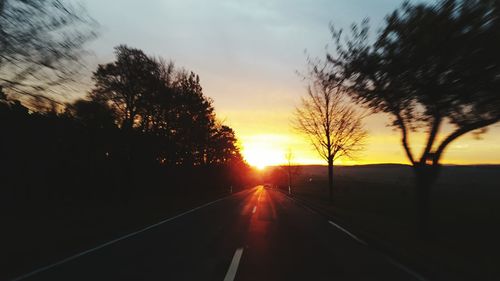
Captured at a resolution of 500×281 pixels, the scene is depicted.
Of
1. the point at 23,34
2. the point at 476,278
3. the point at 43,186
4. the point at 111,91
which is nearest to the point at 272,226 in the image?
the point at 476,278

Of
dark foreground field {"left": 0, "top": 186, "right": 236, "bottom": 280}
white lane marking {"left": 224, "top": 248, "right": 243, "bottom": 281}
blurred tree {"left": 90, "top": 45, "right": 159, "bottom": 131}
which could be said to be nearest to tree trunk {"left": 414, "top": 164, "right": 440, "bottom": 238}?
white lane marking {"left": 224, "top": 248, "right": 243, "bottom": 281}

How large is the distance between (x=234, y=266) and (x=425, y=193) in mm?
7740

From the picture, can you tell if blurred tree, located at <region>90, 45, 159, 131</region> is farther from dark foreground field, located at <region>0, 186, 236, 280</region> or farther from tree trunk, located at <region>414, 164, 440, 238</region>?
tree trunk, located at <region>414, 164, 440, 238</region>

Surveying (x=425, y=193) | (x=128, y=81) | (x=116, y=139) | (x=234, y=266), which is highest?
(x=128, y=81)

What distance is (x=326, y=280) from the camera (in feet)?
22.9

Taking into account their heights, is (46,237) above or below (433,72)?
below

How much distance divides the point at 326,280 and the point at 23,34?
8.22 meters

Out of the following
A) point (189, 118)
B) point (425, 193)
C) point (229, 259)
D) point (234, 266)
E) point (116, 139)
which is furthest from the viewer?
point (189, 118)

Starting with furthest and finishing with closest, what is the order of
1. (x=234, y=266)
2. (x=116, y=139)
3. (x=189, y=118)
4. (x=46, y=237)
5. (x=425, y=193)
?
(x=189, y=118) < (x=116, y=139) < (x=425, y=193) < (x=46, y=237) < (x=234, y=266)

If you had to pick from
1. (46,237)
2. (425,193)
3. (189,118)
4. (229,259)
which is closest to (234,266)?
(229,259)

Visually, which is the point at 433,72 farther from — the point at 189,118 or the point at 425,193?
the point at 189,118

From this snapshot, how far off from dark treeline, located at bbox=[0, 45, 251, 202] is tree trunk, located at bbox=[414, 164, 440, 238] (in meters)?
10.7

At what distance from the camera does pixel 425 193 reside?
12883 millimetres

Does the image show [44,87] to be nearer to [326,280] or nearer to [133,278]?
[133,278]
